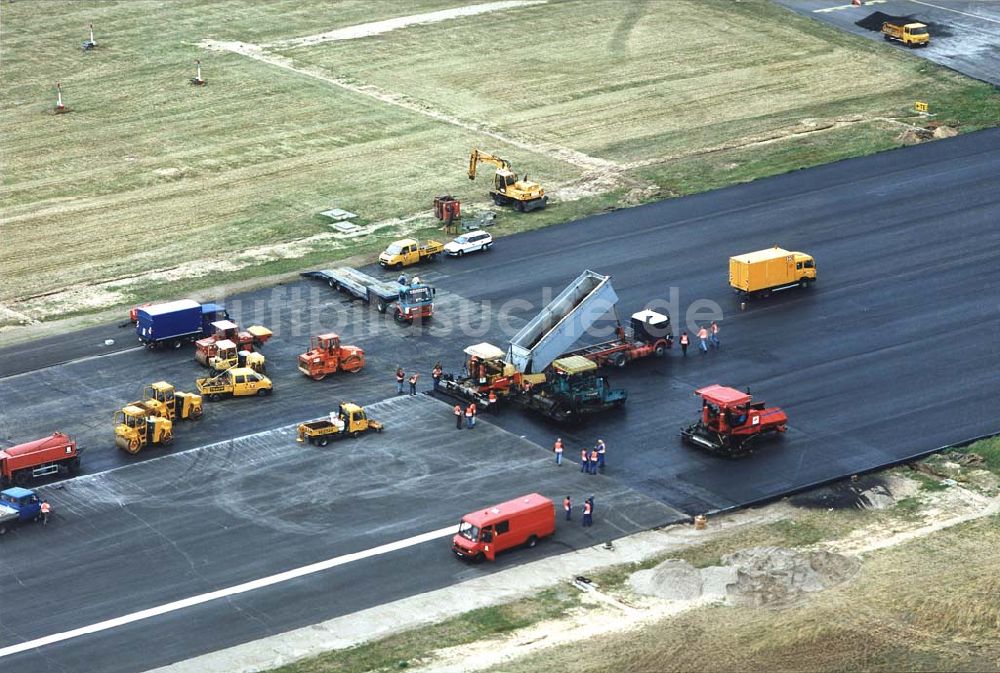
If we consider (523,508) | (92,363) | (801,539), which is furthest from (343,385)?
(801,539)

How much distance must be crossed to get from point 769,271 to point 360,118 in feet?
158

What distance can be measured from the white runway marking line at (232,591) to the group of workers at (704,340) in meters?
22.1

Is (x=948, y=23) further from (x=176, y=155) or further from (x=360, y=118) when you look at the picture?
(x=176, y=155)

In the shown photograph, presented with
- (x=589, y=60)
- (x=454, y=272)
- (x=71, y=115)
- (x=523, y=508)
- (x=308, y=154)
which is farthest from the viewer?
(x=589, y=60)

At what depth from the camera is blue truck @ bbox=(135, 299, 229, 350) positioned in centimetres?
8719

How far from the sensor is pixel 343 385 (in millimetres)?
82500

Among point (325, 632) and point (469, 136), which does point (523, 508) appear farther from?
point (469, 136)

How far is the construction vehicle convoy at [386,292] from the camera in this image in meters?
90.2

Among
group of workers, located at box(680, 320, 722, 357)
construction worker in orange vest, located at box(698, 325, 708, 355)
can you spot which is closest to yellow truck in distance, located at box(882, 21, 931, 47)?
group of workers, located at box(680, 320, 722, 357)

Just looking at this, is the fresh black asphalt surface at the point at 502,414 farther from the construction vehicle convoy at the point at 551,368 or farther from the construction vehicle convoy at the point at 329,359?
the construction vehicle convoy at the point at 551,368

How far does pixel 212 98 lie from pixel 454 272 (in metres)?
45.0

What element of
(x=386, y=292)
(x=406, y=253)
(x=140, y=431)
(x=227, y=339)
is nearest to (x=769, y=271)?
(x=386, y=292)

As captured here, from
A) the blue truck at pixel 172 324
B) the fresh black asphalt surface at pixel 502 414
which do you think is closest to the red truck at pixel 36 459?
the fresh black asphalt surface at pixel 502 414

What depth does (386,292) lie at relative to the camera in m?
92.1
